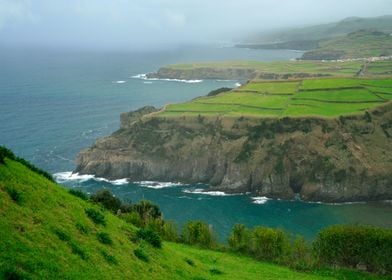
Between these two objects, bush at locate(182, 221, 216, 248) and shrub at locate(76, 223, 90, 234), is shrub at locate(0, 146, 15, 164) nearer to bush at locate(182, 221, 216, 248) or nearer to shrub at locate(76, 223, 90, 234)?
shrub at locate(76, 223, 90, 234)

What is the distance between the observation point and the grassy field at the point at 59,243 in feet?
51.7

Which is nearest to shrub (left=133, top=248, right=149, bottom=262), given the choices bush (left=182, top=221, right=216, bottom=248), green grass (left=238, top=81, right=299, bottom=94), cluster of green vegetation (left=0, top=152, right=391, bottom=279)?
cluster of green vegetation (left=0, top=152, right=391, bottom=279)

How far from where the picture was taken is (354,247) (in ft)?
174

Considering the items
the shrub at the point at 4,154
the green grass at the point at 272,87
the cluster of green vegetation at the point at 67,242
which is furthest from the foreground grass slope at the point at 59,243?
the green grass at the point at 272,87

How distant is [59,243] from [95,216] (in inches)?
206

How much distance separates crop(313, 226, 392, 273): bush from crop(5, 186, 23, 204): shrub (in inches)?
1538

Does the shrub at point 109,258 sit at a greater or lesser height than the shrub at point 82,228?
lesser

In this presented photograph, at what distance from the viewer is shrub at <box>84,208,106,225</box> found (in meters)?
23.1

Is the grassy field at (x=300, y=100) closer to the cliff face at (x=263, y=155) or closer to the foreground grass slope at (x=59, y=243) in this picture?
the cliff face at (x=263, y=155)

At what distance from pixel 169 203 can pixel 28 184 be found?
89.1m

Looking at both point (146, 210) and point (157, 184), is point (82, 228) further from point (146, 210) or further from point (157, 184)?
point (157, 184)

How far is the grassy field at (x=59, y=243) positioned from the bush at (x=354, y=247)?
1152 inches

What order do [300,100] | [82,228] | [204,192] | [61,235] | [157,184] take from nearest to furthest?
[61,235], [82,228], [204,192], [157,184], [300,100]

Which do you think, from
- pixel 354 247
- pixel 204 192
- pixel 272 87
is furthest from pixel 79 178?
pixel 354 247
